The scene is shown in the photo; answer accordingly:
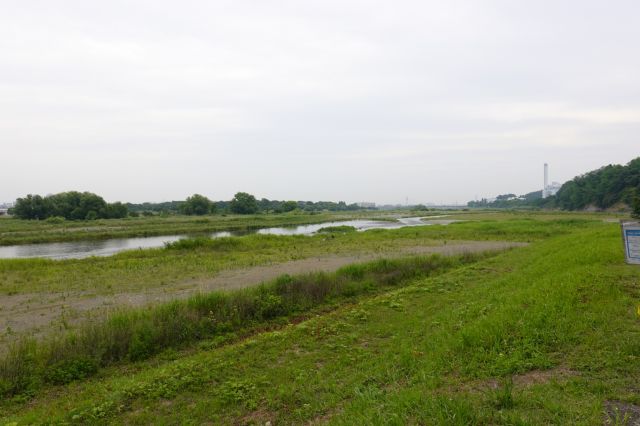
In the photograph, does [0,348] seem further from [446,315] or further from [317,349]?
[446,315]

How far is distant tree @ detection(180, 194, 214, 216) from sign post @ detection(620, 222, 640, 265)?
363 feet

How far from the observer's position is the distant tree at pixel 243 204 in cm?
11544

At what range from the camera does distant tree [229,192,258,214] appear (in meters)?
115

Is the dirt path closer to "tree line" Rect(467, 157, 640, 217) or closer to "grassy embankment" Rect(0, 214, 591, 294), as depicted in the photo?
"grassy embankment" Rect(0, 214, 591, 294)

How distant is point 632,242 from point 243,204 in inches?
4514

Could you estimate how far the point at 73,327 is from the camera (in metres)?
9.76

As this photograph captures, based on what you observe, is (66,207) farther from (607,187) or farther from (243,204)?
(607,187)

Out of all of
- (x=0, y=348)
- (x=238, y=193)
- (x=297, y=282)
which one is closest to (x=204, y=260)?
(x=297, y=282)

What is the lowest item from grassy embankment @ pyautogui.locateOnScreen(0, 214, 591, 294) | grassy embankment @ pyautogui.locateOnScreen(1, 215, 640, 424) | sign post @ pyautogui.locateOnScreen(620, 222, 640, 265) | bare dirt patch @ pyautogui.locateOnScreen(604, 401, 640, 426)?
grassy embankment @ pyautogui.locateOnScreen(0, 214, 591, 294)

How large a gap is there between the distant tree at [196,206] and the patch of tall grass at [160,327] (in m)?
101

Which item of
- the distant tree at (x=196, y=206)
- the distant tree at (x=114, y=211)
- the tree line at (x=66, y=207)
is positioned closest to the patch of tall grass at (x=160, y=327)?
the tree line at (x=66, y=207)

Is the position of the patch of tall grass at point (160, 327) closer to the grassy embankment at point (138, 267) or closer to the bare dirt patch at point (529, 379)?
the grassy embankment at point (138, 267)

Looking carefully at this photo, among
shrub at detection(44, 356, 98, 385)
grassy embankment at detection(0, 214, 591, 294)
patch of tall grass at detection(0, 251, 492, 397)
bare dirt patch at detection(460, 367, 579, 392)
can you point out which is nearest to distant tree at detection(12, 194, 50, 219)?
grassy embankment at detection(0, 214, 591, 294)

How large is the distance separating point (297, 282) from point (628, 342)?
923cm
